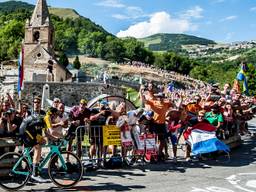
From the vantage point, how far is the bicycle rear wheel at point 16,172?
27.1 feet

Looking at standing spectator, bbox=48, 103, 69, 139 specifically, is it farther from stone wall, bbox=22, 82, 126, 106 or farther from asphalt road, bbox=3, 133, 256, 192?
stone wall, bbox=22, 82, 126, 106

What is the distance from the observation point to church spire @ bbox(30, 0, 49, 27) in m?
74.3

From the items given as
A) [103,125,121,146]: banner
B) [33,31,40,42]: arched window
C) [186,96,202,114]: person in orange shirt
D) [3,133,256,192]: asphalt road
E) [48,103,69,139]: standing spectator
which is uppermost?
[33,31,40,42]: arched window

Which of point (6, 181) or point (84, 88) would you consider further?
point (84, 88)

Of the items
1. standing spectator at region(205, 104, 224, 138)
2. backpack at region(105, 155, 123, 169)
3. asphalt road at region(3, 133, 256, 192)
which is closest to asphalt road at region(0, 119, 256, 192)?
asphalt road at region(3, 133, 256, 192)

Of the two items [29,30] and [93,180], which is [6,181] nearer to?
[93,180]

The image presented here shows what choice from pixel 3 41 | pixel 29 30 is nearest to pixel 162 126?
pixel 29 30

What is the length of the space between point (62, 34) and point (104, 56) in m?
24.5

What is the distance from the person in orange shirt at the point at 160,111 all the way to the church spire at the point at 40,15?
65281 mm

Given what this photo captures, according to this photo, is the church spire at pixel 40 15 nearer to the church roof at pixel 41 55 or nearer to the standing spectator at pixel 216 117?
the church roof at pixel 41 55

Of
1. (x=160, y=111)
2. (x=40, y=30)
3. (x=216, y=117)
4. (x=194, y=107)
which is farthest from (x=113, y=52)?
(x=160, y=111)

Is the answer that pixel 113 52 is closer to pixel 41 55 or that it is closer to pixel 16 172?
pixel 41 55

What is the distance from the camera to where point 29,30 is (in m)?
74.6

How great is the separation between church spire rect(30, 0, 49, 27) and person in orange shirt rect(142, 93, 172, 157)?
65281 millimetres
